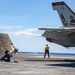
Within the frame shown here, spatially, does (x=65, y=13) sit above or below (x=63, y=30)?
above

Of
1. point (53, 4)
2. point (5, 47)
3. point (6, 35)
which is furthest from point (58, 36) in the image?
point (6, 35)

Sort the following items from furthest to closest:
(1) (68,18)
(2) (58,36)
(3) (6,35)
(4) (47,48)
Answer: (3) (6,35), (4) (47,48), (1) (68,18), (2) (58,36)

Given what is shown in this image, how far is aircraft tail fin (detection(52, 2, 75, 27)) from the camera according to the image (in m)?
28.5

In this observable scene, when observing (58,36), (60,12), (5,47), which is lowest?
(5,47)

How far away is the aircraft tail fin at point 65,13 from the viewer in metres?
28.5

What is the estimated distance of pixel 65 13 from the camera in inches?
1156

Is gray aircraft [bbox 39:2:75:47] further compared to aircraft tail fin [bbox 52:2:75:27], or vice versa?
aircraft tail fin [bbox 52:2:75:27]

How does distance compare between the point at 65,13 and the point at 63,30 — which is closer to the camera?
the point at 63,30

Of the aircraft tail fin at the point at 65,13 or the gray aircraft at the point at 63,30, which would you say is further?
the aircraft tail fin at the point at 65,13

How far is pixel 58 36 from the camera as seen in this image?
23.9 metres

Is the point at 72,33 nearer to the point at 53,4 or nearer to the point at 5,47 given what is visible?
the point at 53,4

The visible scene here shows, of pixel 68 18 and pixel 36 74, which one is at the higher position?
pixel 68 18

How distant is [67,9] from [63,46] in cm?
405

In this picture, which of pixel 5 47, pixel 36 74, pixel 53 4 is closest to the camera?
pixel 36 74
